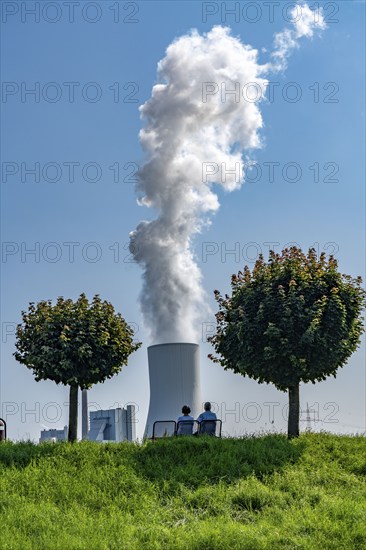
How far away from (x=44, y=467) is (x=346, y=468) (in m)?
7.00

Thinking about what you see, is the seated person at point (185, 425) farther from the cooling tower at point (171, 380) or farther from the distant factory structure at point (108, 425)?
the distant factory structure at point (108, 425)

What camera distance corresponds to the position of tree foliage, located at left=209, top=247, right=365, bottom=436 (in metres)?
19.3

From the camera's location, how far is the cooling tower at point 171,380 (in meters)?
29.4

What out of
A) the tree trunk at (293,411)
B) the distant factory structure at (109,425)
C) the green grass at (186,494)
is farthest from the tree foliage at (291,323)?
the distant factory structure at (109,425)

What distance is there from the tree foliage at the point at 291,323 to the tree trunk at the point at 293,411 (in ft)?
0.80

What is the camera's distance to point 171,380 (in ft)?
96.5

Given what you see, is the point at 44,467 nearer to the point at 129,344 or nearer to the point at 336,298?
the point at 129,344

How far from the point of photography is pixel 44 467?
50.0ft

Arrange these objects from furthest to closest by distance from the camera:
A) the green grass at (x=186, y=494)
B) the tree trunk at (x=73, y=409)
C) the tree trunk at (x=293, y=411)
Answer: the tree trunk at (x=73, y=409) → the tree trunk at (x=293, y=411) → the green grass at (x=186, y=494)

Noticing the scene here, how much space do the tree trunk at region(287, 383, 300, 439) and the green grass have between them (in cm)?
105

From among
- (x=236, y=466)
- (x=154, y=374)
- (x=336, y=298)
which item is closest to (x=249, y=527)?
(x=236, y=466)

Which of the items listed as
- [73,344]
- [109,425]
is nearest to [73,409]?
[73,344]

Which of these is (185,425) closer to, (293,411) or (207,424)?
(207,424)

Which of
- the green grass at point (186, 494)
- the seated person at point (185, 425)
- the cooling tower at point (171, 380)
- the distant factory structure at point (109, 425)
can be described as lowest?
the distant factory structure at point (109, 425)
